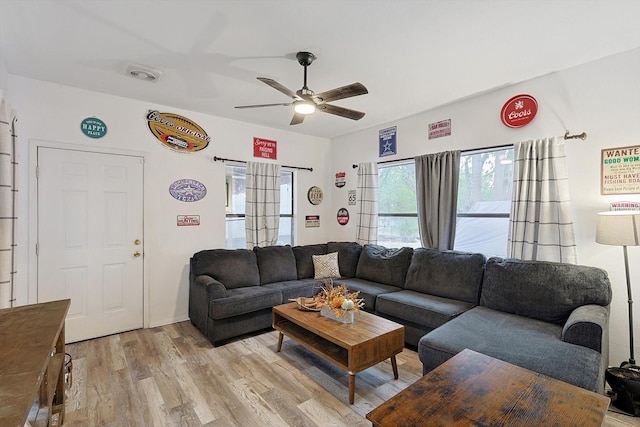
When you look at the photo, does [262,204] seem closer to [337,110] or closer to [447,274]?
[337,110]

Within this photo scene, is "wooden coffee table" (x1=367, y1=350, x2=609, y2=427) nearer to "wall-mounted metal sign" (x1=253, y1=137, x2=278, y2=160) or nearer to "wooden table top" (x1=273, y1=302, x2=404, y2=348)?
"wooden table top" (x1=273, y1=302, x2=404, y2=348)

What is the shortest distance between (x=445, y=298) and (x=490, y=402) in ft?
6.56

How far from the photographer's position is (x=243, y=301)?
10.4 feet

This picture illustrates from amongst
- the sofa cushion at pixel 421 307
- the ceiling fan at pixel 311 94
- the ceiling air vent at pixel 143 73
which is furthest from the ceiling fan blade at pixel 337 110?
the sofa cushion at pixel 421 307

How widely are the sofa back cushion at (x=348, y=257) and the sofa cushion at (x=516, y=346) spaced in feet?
6.07

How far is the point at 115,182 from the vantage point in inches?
132

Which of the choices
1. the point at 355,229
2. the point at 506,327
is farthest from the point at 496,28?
the point at 355,229

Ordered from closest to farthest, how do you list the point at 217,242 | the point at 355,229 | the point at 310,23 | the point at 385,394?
the point at 310,23 < the point at 385,394 < the point at 217,242 < the point at 355,229

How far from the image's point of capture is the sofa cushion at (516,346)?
1.75m

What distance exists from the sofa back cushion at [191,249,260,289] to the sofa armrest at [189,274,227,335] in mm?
119

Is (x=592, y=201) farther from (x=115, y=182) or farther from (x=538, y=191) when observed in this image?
(x=115, y=182)

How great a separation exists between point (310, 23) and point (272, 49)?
0.44m

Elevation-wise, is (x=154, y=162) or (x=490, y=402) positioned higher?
(x=154, y=162)

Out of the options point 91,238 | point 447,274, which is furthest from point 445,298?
point 91,238
